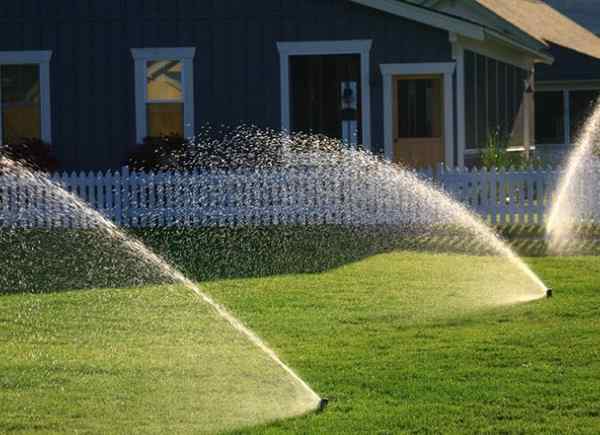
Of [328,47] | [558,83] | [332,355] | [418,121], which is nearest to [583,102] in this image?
[558,83]

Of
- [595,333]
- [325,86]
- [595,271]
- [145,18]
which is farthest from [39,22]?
[595,333]

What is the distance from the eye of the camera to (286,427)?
8.06 metres

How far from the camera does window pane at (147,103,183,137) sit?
960 inches

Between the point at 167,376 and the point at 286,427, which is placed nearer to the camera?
the point at 286,427

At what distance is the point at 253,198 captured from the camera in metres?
21.7

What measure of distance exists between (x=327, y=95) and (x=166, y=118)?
265 centimetres

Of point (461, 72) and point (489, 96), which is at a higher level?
point (461, 72)

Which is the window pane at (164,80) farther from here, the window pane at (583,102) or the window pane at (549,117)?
the window pane at (583,102)

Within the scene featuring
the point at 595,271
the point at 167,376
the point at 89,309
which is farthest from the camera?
the point at 595,271

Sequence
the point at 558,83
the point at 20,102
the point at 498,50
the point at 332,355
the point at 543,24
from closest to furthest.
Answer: the point at 332,355
the point at 20,102
the point at 498,50
the point at 558,83
the point at 543,24

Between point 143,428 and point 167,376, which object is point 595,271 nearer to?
point 167,376

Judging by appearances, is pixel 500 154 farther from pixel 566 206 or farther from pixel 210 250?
pixel 210 250

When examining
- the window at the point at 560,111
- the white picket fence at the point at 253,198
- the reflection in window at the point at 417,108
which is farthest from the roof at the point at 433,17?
the window at the point at 560,111

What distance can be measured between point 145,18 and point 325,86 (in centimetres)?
312
